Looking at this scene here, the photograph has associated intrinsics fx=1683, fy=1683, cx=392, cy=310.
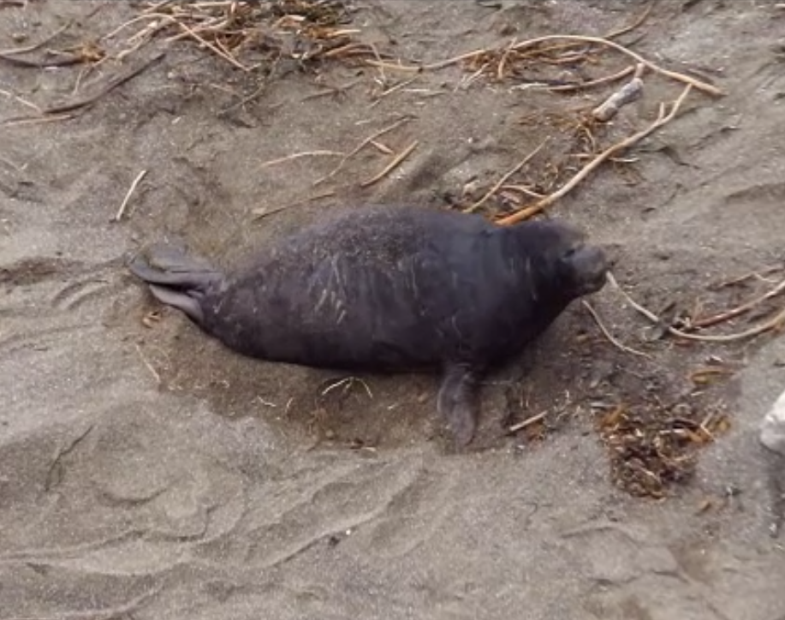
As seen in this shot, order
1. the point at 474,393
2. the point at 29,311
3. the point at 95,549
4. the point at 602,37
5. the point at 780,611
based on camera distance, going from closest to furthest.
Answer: the point at 780,611 < the point at 95,549 < the point at 474,393 < the point at 29,311 < the point at 602,37

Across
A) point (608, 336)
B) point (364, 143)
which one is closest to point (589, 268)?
point (608, 336)

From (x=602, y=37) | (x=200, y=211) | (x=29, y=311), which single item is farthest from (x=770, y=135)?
(x=29, y=311)

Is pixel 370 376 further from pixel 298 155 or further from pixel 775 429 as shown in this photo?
pixel 775 429

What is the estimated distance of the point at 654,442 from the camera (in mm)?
4059

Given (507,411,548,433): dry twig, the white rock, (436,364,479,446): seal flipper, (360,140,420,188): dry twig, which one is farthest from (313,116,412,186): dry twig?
the white rock

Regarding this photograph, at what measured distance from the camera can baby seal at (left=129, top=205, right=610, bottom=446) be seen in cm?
438

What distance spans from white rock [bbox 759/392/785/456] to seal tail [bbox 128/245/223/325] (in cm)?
165

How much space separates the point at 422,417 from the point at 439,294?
331 millimetres

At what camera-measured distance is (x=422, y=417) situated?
4.34 metres

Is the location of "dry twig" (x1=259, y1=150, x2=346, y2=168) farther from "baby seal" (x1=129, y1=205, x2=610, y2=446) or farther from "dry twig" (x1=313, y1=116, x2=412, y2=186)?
"baby seal" (x1=129, y1=205, x2=610, y2=446)

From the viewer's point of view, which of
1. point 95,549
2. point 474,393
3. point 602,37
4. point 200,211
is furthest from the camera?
point 602,37

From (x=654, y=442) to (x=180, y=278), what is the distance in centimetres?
147

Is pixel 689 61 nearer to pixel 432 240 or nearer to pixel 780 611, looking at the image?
pixel 432 240

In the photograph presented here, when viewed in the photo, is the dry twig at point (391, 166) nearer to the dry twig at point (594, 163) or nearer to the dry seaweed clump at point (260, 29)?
the dry twig at point (594, 163)
